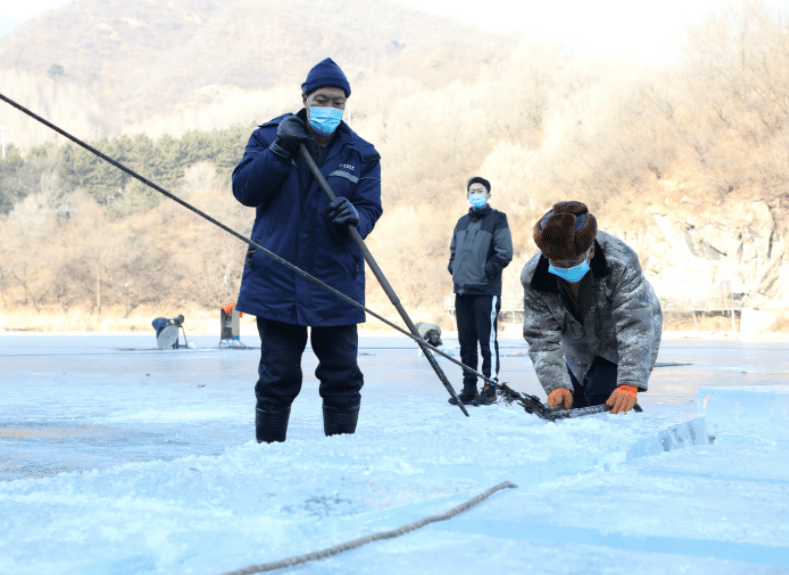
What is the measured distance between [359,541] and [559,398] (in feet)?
6.88

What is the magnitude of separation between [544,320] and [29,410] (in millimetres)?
3644

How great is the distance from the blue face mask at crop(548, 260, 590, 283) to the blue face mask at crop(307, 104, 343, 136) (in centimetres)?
103

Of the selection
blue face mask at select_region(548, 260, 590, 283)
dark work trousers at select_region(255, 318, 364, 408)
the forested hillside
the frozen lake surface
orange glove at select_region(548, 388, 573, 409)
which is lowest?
the frozen lake surface

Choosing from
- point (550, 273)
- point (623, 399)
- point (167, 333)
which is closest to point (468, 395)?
point (623, 399)

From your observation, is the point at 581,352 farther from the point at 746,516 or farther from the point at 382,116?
the point at 382,116

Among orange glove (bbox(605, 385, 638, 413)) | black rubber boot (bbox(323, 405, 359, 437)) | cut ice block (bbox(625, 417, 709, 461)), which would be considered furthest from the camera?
orange glove (bbox(605, 385, 638, 413))

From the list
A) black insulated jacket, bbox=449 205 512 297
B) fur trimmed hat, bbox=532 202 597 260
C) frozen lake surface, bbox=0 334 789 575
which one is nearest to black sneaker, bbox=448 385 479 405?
black insulated jacket, bbox=449 205 512 297

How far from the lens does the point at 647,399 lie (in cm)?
600

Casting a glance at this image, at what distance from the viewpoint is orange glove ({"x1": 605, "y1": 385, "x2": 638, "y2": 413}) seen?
3535mm

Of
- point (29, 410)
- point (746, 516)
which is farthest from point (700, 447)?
point (29, 410)

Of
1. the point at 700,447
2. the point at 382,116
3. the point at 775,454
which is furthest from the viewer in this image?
the point at 382,116

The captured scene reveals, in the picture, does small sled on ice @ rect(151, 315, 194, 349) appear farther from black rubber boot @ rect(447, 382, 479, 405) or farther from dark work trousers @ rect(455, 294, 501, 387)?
black rubber boot @ rect(447, 382, 479, 405)

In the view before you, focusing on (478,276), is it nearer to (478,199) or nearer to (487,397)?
(478,199)

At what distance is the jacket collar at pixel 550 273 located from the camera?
3.43 meters
